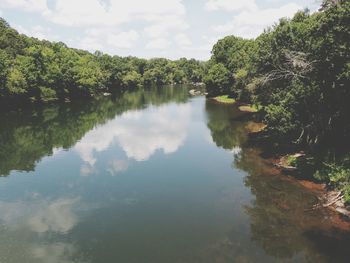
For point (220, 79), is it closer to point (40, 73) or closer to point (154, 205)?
point (40, 73)

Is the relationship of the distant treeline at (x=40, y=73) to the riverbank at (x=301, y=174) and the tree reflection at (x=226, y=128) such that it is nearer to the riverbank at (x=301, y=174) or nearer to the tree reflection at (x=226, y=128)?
the tree reflection at (x=226, y=128)

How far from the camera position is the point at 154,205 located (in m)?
33.0

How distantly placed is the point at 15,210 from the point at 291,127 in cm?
2908

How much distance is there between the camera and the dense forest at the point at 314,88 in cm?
3262

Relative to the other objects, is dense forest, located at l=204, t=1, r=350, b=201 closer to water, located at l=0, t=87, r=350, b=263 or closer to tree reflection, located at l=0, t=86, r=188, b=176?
water, located at l=0, t=87, r=350, b=263

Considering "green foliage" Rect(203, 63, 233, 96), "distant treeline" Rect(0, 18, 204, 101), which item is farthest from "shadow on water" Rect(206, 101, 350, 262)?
"green foliage" Rect(203, 63, 233, 96)

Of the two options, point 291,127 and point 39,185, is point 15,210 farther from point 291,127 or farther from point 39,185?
point 291,127

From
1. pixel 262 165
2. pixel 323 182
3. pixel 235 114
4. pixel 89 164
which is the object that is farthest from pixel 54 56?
pixel 323 182

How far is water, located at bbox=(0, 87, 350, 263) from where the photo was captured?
25.1 meters

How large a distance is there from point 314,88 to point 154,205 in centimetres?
2049

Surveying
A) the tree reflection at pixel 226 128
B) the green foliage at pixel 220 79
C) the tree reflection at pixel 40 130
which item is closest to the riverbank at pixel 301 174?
the tree reflection at pixel 226 128

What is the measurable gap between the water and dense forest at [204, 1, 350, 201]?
14.8 ft

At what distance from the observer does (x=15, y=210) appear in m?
32.2

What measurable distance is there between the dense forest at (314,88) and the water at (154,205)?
14.8ft
